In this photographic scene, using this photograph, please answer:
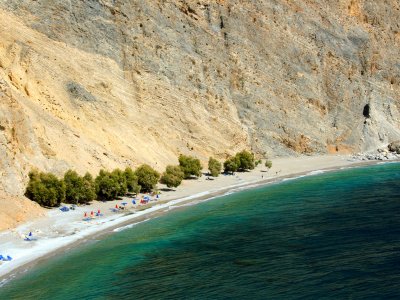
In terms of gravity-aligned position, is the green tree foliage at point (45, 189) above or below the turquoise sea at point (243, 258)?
above

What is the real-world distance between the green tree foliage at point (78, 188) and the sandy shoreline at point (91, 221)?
1.23 meters

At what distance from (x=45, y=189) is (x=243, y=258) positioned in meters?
23.3

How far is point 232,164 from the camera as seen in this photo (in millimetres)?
71938

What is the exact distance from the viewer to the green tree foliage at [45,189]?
A: 45.5 m

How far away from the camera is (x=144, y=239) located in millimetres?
38125

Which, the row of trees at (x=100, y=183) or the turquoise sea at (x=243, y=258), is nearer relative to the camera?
the turquoise sea at (x=243, y=258)

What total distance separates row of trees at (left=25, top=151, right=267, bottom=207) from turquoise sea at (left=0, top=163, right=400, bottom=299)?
348 inches

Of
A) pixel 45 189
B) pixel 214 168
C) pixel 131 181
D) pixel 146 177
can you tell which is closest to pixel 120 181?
pixel 131 181

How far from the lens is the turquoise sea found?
2481 cm

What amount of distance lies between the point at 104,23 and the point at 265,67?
33.4 m

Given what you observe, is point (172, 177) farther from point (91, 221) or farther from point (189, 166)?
point (91, 221)

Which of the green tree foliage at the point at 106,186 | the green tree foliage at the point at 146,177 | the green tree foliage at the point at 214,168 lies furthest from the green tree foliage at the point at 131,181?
the green tree foliage at the point at 214,168

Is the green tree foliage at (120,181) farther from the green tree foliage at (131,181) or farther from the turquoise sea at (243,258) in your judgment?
the turquoise sea at (243,258)

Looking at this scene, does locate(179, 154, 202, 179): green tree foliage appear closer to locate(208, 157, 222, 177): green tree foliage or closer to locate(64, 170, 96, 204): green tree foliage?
locate(208, 157, 222, 177): green tree foliage
